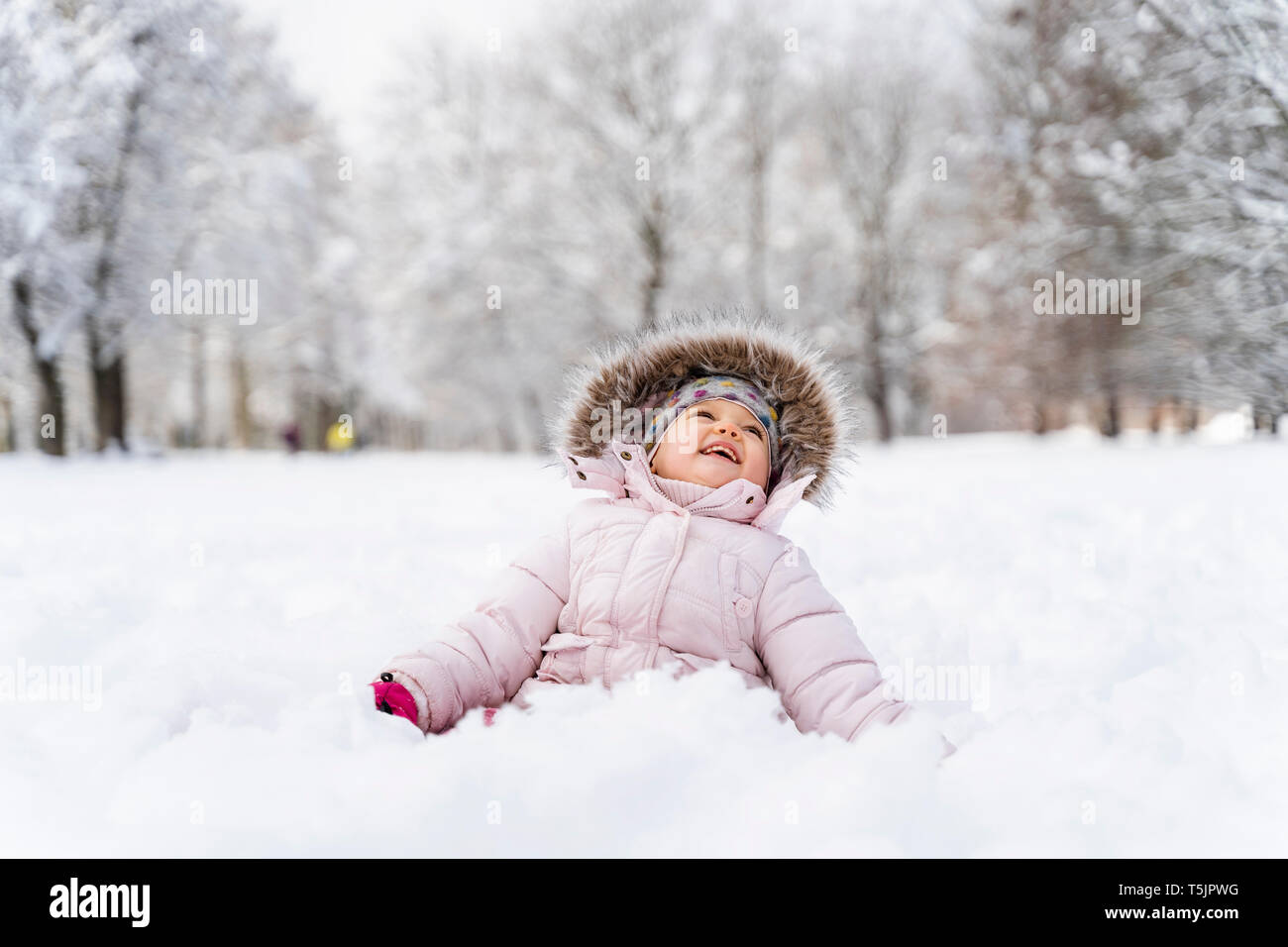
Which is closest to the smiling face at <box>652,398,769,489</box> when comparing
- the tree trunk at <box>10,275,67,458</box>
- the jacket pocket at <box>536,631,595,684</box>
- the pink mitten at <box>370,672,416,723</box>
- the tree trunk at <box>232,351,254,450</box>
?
the jacket pocket at <box>536,631,595,684</box>

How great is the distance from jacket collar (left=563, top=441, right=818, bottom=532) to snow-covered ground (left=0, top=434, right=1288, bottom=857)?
45 centimetres

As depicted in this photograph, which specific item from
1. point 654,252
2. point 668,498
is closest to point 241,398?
point 654,252

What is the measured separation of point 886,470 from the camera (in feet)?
27.0

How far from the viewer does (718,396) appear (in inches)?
81.9

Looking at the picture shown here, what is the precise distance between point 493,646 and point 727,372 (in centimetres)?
96

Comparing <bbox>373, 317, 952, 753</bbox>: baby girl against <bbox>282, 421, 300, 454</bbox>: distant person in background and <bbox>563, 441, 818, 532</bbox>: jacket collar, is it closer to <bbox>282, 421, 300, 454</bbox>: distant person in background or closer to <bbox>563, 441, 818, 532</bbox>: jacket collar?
<bbox>563, 441, 818, 532</bbox>: jacket collar

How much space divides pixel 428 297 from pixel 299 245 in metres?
2.27

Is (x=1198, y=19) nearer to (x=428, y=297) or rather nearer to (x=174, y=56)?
(x=174, y=56)

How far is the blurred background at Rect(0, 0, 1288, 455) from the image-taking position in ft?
10.4

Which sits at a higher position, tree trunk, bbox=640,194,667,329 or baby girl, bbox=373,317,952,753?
tree trunk, bbox=640,194,667,329

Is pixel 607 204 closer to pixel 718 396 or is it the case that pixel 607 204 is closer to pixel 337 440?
pixel 337 440

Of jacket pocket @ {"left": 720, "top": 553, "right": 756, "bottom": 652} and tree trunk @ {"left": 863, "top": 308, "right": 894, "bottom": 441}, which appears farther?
tree trunk @ {"left": 863, "top": 308, "right": 894, "bottom": 441}
